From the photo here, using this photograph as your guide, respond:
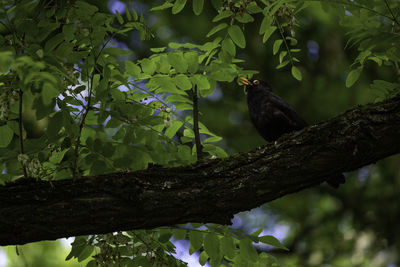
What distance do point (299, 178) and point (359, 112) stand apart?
1.80ft

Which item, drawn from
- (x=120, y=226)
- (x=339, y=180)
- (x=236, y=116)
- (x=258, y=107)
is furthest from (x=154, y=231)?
(x=236, y=116)

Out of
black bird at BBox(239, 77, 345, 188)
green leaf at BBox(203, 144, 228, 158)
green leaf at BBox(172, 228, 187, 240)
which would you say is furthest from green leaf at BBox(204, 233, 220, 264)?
black bird at BBox(239, 77, 345, 188)

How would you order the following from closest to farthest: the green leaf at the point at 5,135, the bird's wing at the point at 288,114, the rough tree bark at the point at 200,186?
1. the rough tree bark at the point at 200,186
2. the green leaf at the point at 5,135
3. the bird's wing at the point at 288,114

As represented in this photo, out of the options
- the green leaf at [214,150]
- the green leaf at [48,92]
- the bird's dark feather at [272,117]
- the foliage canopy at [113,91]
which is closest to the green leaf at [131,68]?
the foliage canopy at [113,91]

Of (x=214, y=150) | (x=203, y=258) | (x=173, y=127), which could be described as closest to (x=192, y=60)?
(x=173, y=127)

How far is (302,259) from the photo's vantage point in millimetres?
8273

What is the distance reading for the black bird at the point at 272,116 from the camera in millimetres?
4883

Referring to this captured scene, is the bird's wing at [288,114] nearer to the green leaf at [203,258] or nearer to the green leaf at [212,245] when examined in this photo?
the green leaf at [203,258]

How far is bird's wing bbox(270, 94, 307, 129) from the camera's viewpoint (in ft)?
16.0

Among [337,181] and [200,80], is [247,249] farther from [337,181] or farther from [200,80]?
[337,181]

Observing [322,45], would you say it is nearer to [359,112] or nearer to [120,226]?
[359,112]

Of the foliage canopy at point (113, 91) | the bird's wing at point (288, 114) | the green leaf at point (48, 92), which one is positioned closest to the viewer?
the green leaf at point (48, 92)

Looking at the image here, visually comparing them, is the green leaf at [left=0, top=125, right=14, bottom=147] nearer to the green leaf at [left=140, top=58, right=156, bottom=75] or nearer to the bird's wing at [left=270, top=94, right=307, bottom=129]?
the green leaf at [left=140, top=58, right=156, bottom=75]

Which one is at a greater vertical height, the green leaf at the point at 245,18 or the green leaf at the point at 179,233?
the green leaf at the point at 245,18
